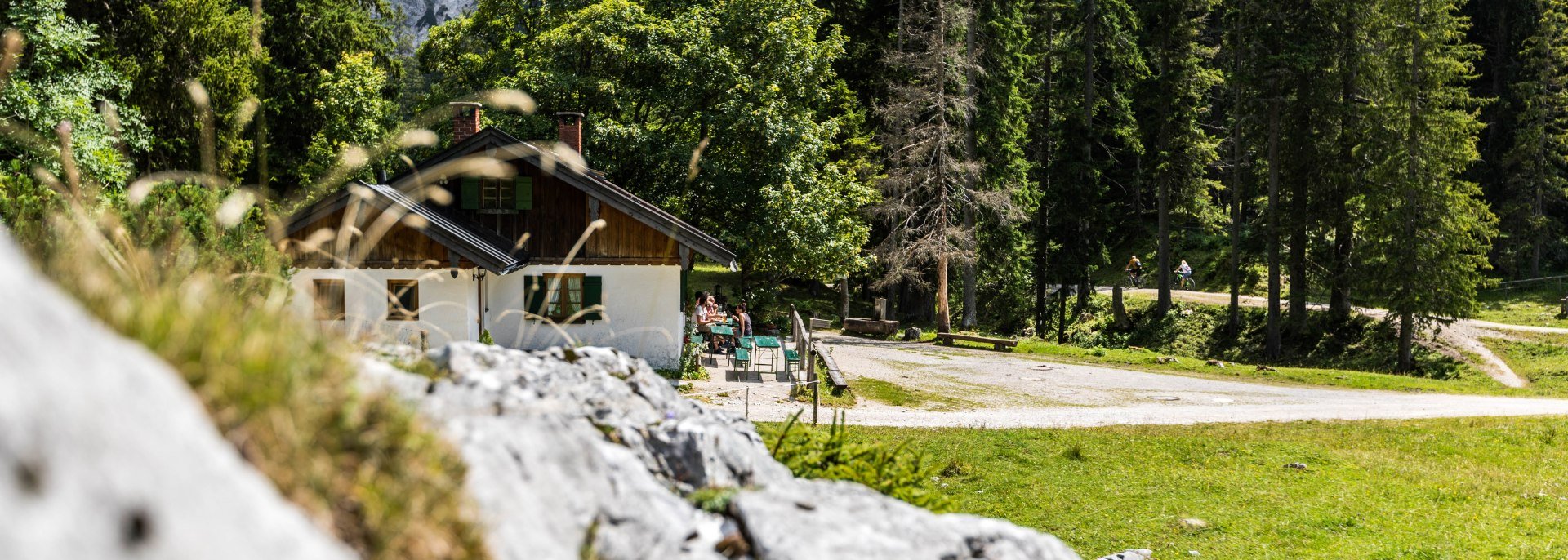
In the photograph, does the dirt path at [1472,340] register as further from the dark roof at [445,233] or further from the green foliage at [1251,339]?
the dark roof at [445,233]

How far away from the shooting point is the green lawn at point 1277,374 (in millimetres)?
32656

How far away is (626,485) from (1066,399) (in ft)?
75.3

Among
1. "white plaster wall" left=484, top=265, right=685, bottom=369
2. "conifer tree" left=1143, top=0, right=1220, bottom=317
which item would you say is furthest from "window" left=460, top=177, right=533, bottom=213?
"conifer tree" left=1143, top=0, right=1220, bottom=317

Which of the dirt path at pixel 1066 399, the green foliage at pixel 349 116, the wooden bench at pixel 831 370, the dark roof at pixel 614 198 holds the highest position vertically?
the green foliage at pixel 349 116

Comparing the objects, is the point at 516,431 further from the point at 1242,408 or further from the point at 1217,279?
the point at 1217,279

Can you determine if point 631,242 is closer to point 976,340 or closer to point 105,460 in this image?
point 976,340

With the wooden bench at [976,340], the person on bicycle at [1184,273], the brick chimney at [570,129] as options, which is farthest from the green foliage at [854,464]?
the person on bicycle at [1184,273]

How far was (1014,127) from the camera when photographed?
4697cm

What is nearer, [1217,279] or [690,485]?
[690,485]

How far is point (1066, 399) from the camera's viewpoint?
87.5ft

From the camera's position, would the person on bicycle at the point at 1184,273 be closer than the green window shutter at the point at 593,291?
No

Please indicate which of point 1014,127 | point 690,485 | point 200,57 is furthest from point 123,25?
point 690,485

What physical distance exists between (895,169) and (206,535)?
39992 millimetres

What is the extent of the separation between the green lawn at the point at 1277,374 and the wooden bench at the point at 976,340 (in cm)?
30
